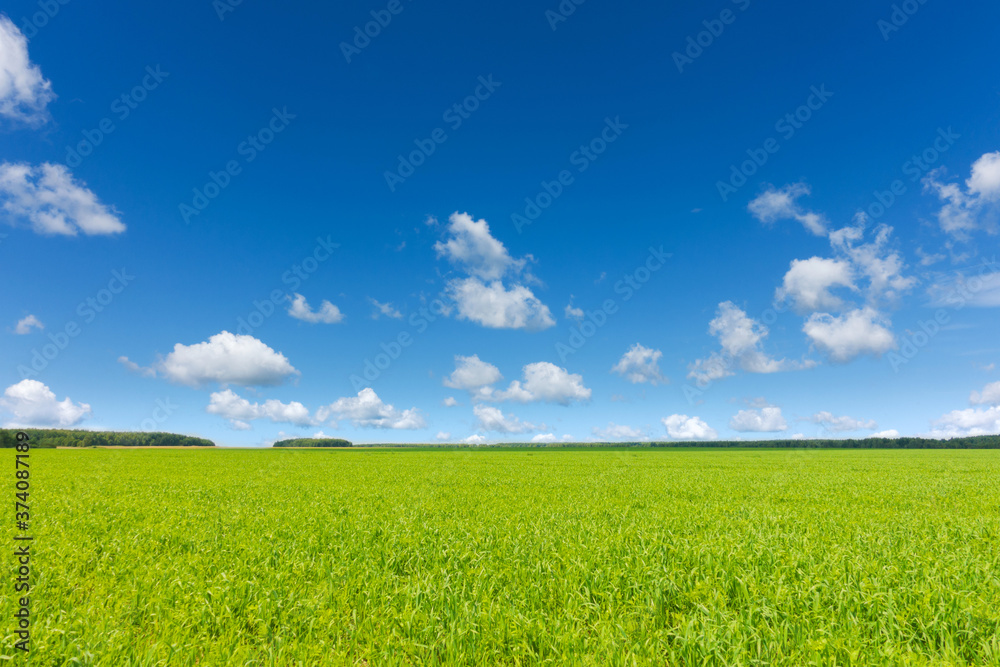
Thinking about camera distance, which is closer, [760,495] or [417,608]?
[417,608]

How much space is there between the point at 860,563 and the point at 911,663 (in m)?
3.00

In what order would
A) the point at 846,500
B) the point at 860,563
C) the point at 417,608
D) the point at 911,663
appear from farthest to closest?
the point at 846,500 → the point at 860,563 → the point at 417,608 → the point at 911,663

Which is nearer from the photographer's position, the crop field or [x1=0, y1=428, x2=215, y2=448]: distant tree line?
the crop field

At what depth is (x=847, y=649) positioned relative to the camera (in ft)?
13.4

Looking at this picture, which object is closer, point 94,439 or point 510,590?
point 510,590

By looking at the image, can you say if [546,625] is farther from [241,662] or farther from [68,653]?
[68,653]

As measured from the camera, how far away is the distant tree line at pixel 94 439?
99812mm

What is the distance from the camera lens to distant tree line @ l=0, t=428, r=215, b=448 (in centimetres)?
9981

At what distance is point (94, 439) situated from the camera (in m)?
120

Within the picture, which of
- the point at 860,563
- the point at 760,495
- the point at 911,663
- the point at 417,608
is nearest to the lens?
the point at 911,663

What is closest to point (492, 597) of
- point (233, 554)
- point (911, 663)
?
point (911, 663)

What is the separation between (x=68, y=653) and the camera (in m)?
4.11

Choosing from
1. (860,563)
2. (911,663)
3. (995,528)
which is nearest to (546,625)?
(911,663)

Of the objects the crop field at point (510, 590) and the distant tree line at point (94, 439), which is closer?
the crop field at point (510, 590)
